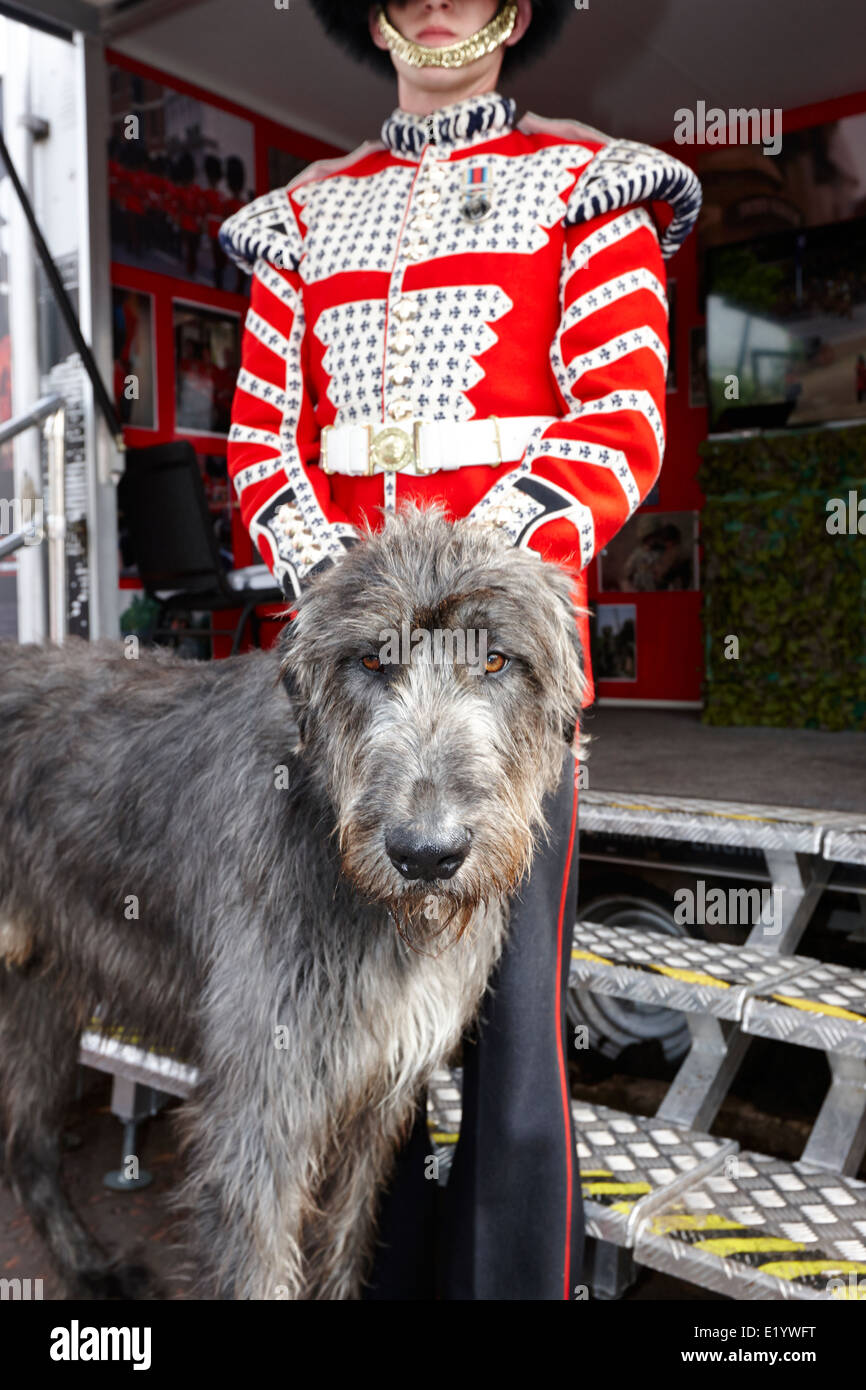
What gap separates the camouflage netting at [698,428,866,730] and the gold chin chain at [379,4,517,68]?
4450mm

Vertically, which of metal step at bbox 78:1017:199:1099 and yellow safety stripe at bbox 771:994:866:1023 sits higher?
yellow safety stripe at bbox 771:994:866:1023

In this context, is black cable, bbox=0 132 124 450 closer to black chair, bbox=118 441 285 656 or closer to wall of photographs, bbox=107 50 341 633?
black chair, bbox=118 441 285 656

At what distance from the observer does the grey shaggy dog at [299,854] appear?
127 cm

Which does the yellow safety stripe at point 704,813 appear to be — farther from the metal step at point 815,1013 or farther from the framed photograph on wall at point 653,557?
the framed photograph on wall at point 653,557

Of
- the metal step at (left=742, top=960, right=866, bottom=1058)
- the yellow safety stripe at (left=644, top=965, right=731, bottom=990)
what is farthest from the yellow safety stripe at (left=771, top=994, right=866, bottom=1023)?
the yellow safety stripe at (left=644, top=965, right=731, bottom=990)

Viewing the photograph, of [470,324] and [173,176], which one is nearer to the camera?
[470,324]

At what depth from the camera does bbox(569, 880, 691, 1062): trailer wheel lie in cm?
321

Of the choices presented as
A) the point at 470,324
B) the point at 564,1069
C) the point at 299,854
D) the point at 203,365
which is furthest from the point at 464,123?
the point at 203,365

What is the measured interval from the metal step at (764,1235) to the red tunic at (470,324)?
3.79 feet

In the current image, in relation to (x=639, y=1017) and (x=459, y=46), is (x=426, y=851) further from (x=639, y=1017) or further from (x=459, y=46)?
(x=639, y=1017)

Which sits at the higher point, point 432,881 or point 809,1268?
point 432,881

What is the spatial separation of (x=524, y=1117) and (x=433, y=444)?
101 cm

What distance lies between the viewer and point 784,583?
592cm
